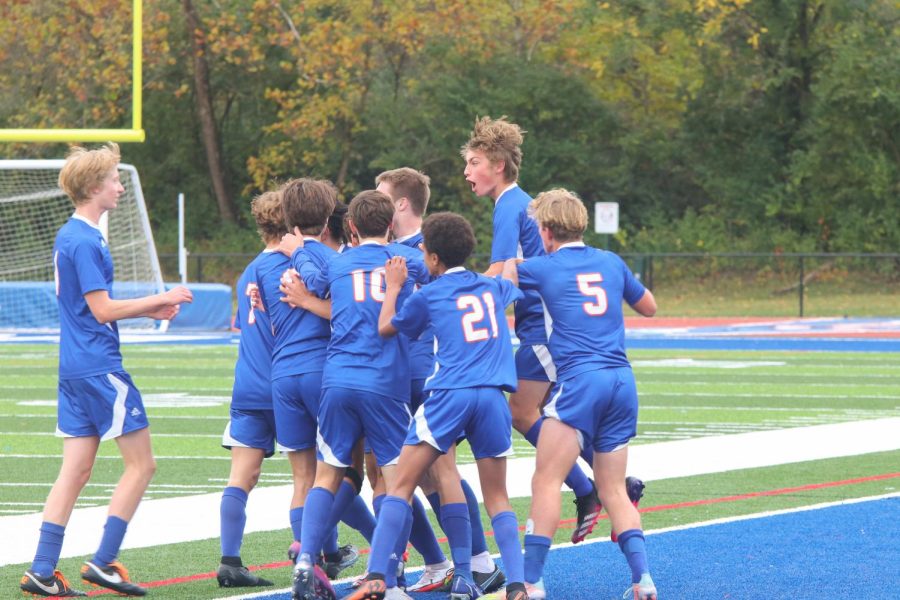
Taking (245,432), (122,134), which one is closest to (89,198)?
(245,432)

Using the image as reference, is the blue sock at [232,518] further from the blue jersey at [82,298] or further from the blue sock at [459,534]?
the blue sock at [459,534]

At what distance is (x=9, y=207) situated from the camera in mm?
28609

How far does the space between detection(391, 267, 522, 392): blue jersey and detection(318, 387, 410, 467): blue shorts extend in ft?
0.83

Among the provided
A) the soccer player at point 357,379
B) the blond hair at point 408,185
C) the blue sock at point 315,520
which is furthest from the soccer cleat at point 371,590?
the blond hair at point 408,185

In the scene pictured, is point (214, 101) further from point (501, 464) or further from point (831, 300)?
point (501, 464)

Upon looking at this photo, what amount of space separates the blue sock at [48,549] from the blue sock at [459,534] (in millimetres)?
1599

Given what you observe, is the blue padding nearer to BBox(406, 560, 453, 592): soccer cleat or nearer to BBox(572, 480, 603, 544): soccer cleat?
BBox(572, 480, 603, 544): soccer cleat

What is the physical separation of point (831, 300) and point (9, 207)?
16.6 m

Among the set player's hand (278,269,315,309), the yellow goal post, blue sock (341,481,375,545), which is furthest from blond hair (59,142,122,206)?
the yellow goal post

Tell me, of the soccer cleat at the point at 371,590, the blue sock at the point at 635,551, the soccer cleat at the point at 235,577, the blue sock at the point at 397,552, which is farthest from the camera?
the soccer cleat at the point at 235,577

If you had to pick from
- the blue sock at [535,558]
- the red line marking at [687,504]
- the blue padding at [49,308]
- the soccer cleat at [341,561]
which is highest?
the blue sock at [535,558]

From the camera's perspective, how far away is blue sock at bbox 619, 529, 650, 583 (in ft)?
19.6

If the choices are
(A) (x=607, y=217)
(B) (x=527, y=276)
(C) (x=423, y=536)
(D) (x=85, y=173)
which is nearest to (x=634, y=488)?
(C) (x=423, y=536)

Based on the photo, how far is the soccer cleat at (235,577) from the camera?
253 inches
